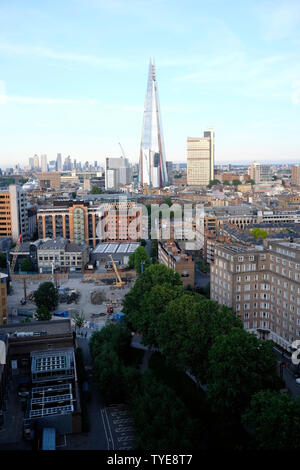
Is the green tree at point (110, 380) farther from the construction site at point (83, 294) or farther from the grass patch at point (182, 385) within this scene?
the construction site at point (83, 294)

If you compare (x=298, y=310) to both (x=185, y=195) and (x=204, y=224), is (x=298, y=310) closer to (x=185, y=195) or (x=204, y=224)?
(x=204, y=224)

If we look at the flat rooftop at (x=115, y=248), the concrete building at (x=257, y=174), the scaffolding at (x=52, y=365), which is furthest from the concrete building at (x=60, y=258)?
the concrete building at (x=257, y=174)

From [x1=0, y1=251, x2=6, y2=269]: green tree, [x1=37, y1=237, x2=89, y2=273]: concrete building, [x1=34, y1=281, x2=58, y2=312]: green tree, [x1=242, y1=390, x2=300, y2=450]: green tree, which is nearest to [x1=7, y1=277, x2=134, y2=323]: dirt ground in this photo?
[x1=34, y1=281, x2=58, y2=312]: green tree

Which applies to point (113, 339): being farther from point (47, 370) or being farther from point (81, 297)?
point (81, 297)

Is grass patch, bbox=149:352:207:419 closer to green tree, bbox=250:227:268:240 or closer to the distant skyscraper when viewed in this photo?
green tree, bbox=250:227:268:240

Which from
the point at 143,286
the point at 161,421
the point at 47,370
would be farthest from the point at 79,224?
the point at 161,421
